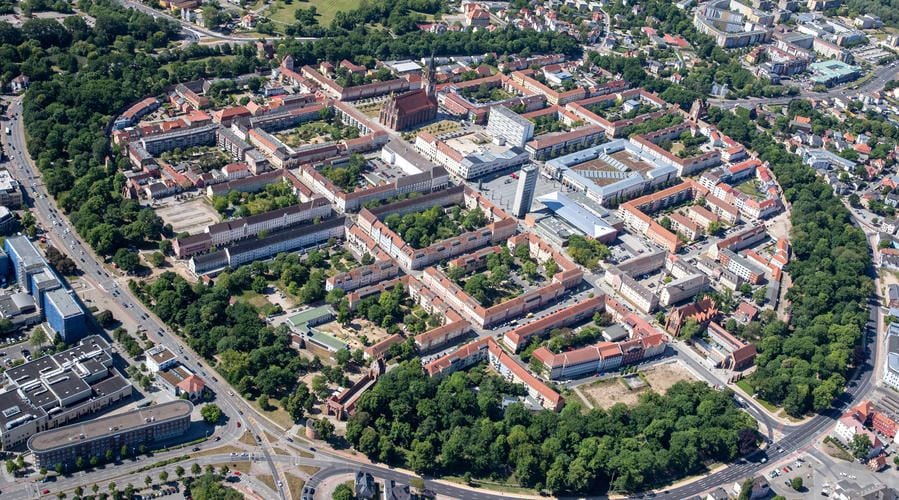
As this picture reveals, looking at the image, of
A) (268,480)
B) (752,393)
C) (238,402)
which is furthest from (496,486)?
(752,393)

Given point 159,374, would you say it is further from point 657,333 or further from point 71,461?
point 657,333

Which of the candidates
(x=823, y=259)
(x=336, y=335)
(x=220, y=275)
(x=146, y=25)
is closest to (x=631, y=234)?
(x=823, y=259)

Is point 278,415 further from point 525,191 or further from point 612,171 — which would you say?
point 612,171

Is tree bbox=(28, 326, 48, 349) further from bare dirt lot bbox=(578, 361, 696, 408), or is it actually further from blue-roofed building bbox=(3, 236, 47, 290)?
bare dirt lot bbox=(578, 361, 696, 408)

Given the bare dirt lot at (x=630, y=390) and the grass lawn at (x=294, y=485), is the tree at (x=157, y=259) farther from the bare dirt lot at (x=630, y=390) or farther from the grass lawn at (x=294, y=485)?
the bare dirt lot at (x=630, y=390)

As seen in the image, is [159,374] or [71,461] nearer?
[71,461]

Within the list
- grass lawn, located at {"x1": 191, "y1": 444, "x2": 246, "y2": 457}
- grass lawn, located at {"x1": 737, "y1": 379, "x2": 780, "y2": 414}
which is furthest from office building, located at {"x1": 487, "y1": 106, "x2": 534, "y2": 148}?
grass lawn, located at {"x1": 191, "y1": 444, "x2": 246, "y2": 457}
